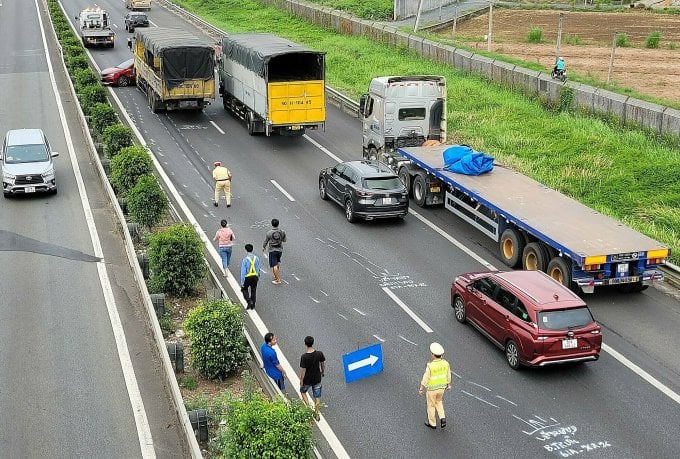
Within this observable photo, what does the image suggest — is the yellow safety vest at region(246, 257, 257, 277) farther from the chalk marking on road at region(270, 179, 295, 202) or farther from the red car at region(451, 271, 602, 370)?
the chalk marking on road at region(270, 179, 295, 202)

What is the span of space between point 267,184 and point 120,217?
22.9 feet

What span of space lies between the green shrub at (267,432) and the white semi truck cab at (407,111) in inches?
747

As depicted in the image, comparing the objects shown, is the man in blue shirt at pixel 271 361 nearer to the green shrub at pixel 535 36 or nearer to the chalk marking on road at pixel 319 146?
the chalk marking on road at pixel 319 146

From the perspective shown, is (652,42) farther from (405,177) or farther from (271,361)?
(271,361)

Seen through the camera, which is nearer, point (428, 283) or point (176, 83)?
point (428, 283)

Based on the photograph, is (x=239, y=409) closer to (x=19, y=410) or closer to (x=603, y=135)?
(x=19, y=410)

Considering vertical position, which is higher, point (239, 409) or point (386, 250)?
point (239, 409)

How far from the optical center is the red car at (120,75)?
1810 inches

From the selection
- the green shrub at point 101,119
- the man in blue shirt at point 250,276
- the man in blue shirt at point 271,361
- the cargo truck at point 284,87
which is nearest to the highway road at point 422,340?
the man in blue shirt at point 250,276

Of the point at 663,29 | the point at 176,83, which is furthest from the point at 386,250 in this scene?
the point at 663,29

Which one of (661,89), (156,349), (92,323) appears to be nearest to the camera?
(156,349)

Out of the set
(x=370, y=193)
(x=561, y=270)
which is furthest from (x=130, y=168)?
(x=561, y=270)

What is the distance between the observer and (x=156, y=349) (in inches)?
668

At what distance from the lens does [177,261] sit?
64.2 ft
